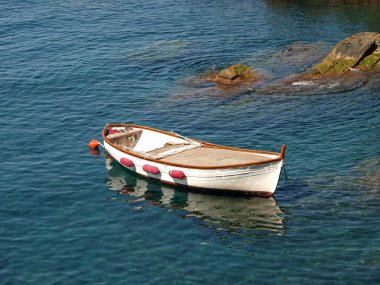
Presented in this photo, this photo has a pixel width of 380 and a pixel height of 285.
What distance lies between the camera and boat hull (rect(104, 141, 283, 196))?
42750mm

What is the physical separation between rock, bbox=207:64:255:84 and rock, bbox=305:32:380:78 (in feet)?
18.9

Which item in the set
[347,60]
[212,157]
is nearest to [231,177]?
[212,157]

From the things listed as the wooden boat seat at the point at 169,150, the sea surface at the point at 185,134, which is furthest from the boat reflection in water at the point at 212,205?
the wooden boat seat at the point at 169,150

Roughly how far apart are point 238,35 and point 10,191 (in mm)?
40993

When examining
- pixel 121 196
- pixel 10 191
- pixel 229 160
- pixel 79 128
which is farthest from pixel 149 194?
pixel 79 128

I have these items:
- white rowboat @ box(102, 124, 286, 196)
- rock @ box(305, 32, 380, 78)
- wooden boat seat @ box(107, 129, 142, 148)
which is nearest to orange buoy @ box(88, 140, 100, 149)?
white rowboat @ box(102, 124, 286, 196)

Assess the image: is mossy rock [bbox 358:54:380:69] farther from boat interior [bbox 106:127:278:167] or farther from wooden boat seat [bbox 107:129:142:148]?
wooden boat seat [bbox 107:129:142:148]

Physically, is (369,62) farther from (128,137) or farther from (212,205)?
(212,205)

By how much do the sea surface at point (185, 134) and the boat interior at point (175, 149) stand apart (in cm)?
212

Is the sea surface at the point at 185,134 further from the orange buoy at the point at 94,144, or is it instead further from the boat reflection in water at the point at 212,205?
the orange buoy at the point at 94,144

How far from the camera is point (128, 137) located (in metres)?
52.0

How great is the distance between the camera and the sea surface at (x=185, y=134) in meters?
37.4

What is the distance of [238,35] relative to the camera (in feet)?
260

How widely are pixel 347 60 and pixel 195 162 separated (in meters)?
26.0
